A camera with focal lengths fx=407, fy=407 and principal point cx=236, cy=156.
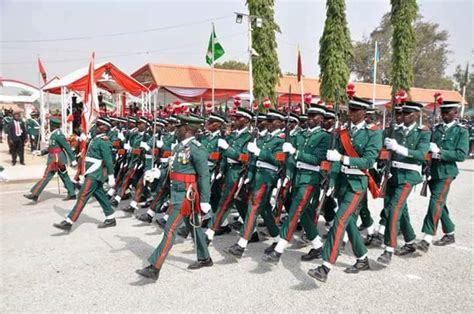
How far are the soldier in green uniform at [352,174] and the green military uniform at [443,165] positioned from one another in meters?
1.42

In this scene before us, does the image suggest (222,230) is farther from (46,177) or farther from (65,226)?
(46,177)

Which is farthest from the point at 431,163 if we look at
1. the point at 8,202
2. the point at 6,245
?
the point at 8,202

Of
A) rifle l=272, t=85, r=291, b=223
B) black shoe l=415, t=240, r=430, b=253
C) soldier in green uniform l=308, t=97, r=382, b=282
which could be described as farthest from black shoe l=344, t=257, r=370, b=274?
rifle l=272, t=85, r=291, b=223

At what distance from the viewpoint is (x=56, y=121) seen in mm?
8664

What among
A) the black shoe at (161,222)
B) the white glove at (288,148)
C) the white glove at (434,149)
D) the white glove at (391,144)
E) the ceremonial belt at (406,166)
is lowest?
the black shoe at (161,222)

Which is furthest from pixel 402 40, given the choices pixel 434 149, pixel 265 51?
pixel 434 149

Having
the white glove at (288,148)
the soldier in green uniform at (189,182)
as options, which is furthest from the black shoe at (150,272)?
the white glove at (288,148)

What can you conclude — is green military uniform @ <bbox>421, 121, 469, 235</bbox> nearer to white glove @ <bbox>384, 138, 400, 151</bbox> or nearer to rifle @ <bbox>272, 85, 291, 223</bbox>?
white glove @ <bbox>384, 138, 400, 151</bbox>

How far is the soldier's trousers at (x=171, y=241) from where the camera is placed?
4.41 meters

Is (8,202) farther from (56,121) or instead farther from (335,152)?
(335,152)

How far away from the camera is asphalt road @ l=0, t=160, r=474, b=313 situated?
3963mm

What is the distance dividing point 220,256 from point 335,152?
2.10 metres

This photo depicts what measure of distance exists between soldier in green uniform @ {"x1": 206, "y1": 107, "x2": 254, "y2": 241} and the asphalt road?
0.40m

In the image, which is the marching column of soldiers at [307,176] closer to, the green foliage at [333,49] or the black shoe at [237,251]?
the black shoe at [237,251]
